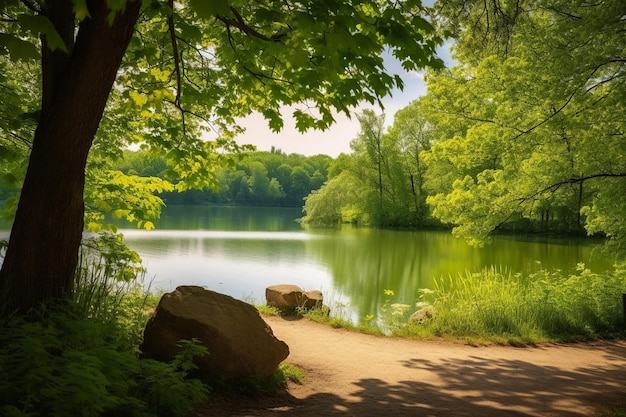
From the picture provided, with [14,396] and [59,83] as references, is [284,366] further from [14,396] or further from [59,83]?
[59,83]

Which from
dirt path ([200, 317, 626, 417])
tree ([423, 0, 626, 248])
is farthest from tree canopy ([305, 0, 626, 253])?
dirt path ([200, 317, 626, 417])

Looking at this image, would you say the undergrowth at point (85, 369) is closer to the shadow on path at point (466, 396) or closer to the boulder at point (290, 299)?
the shadow on path at point (466, 396)

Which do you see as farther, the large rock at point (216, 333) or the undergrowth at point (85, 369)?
the large rock at point (216, 333)

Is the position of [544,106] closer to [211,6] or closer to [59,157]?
[59,157]

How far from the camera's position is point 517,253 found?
24.0 m

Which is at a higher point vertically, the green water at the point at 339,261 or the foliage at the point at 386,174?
the foliage at the point at 386,174

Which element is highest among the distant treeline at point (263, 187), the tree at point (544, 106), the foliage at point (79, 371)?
the distant treeline at point (263, 187)

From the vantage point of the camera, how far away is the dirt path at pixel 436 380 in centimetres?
409

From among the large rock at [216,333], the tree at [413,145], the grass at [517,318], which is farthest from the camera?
the tree at [413,145]

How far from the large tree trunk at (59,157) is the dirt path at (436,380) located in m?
1.65

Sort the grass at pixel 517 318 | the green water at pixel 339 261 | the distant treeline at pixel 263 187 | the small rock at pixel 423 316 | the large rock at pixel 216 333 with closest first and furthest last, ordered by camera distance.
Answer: the large rock at pixel 216 333, the grass at pixel 517 318, the small rock at pixel 423 316, the green water at pixel 339 261, the distant treeline at pixel 263 187

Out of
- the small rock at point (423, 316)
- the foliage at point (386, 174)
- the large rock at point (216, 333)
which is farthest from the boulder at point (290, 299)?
the foliage at point (386, 174)

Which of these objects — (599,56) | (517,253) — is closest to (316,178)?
(517,253)

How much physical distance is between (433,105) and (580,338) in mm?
8286
